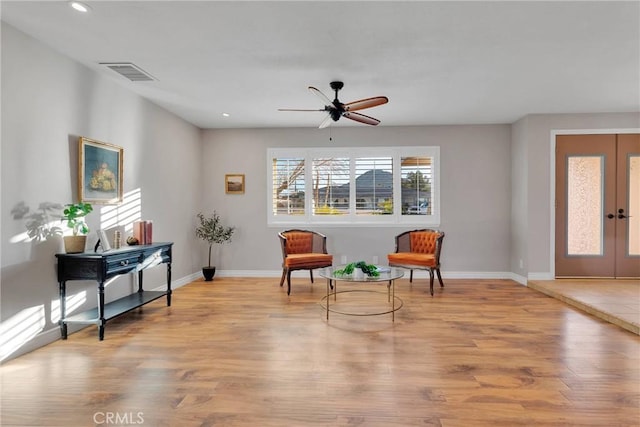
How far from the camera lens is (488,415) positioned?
203 cm

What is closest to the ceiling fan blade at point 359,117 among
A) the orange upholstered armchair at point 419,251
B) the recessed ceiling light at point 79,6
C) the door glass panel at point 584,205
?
the orange upholstered armchair at point 419,251

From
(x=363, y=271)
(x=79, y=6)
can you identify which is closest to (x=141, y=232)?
(x=79, y=6)

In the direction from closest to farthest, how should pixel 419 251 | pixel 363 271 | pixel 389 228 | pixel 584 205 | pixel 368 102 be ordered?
pixel 368 102 < pixel 363 271 < pixel 584 205 < pixel 419 251 < pixel 389 228

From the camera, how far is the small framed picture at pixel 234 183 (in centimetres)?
632

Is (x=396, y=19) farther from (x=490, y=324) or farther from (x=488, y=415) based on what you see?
(x=490, y=324)

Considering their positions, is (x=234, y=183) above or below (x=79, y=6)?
below

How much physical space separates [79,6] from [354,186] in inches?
179

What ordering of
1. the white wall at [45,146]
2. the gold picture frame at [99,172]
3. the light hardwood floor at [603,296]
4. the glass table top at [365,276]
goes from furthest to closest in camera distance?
1. the glass table top at [365,276]
2. the light hardwood floor at [603,296]
3. the gold picture frame at [99,172]
4. the white wall at [45,146]

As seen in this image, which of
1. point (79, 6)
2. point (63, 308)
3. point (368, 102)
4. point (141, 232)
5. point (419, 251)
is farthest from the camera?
point (419, 251)

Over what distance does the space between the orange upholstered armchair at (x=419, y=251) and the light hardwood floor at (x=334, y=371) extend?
108 cm

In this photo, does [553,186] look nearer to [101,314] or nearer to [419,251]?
[419,251]

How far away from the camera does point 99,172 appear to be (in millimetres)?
3773

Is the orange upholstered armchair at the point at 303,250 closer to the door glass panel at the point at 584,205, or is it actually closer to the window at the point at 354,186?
the window at the point at 354,186

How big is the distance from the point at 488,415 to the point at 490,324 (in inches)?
70.5
